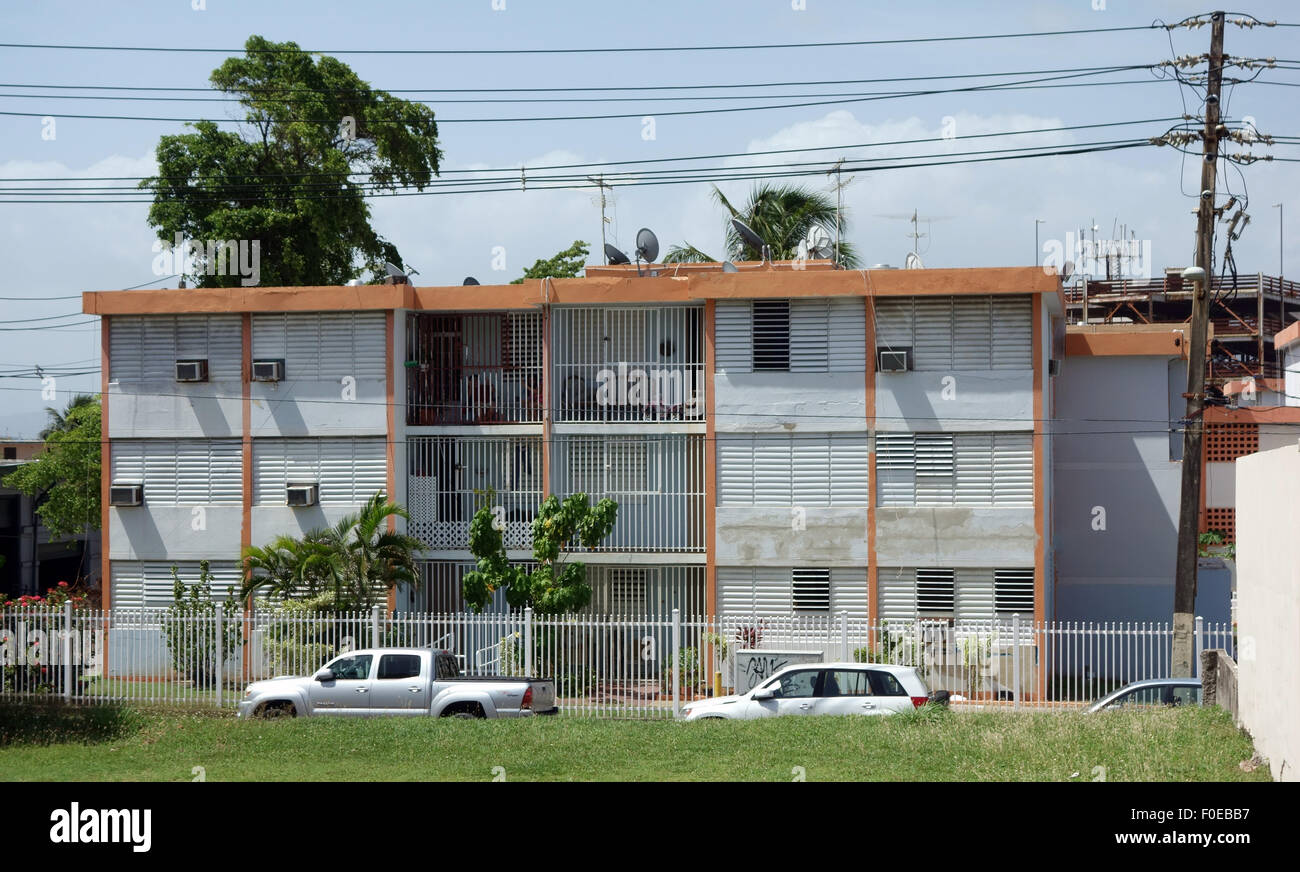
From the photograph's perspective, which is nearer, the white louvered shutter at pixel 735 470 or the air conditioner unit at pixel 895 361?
the air conditioner unit at pixel 895 361

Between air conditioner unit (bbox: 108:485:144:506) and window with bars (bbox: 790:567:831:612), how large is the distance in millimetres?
12997

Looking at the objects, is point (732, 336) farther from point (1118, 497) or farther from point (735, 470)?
point (1118, 497)

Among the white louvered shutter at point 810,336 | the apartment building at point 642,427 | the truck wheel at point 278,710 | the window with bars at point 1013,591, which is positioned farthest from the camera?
the white louvered shutter at point 810,336

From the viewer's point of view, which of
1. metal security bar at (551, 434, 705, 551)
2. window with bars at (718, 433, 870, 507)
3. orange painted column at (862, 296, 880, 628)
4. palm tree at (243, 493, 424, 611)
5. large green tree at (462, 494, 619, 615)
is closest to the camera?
large green tree at (462, 494, 619, 615)

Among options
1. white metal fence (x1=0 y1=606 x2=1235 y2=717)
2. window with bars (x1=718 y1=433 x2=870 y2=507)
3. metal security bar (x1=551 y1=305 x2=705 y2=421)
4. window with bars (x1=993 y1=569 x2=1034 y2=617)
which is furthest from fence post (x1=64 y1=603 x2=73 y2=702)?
window with bars (x1=993 y1=569 x2=1034 y2=617)

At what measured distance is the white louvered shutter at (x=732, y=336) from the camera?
82.8 ft

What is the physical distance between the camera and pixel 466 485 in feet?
88.3

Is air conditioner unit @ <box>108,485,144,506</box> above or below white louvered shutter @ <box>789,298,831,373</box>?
below

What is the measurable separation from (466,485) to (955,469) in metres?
9.51

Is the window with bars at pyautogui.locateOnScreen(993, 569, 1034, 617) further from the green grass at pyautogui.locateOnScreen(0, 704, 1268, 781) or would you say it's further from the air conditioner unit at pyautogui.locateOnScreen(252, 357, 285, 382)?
the air conditioner unit at pyautogui.locateOnScreen(252, 357, 285, 382)

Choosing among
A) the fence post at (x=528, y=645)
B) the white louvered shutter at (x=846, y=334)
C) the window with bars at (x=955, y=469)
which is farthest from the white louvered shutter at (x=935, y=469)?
the fence post at (x=528, y=645)

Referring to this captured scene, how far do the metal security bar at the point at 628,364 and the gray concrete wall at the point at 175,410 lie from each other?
649 centimetres

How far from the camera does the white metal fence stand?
2145 cm

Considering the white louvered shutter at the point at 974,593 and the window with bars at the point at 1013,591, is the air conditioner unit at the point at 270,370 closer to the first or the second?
the white louvered shutter at the point at 974,593
